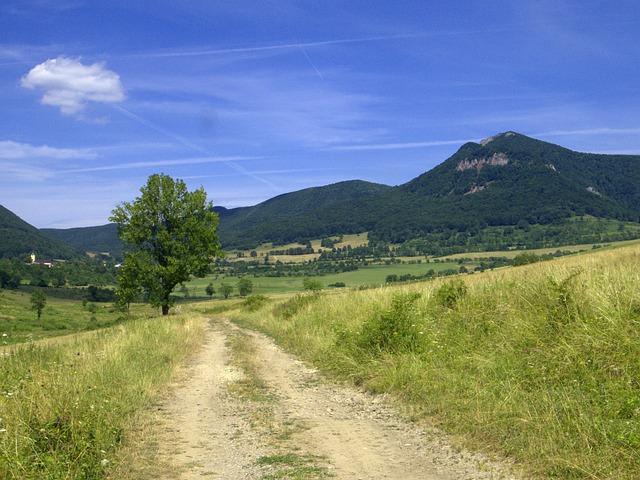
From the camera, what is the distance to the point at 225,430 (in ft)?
25.8

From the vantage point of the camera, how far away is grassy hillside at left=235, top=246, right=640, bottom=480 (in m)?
5.93

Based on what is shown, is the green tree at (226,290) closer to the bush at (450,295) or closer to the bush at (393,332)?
the bush at (450,295)

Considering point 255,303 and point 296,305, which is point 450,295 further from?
point 255,303

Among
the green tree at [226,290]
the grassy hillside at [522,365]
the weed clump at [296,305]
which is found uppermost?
the grassy hillside at [522,365]

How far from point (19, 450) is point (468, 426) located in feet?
17.8

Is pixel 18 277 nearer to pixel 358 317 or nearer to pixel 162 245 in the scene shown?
pixel 162 245

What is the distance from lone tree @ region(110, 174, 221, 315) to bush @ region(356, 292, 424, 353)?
27772mm

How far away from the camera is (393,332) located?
473 inches

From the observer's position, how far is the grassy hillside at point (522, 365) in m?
5.93

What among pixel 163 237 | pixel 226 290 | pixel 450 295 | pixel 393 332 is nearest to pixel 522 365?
pixel 393 332

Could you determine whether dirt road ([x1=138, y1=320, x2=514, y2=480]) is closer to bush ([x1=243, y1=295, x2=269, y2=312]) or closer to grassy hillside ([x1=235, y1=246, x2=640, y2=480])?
grassy hillside ([x1=235, y1=246, x2=640, y2=480])

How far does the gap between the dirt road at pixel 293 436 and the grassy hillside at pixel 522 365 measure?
527 millimetres

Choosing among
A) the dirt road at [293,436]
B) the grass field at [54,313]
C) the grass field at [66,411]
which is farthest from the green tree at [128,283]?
the grass field at [54,313]

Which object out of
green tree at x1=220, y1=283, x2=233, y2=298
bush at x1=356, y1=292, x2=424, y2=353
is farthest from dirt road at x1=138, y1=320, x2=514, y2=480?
green tree at x1=220, y1=283, x2=233, y2=298
